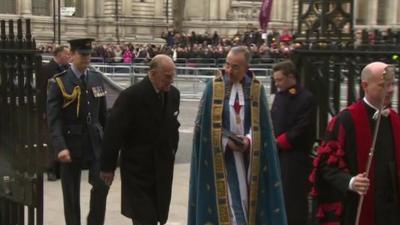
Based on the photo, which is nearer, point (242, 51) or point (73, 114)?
point (242, 51)

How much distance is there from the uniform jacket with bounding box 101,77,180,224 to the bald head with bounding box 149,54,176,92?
8 cm

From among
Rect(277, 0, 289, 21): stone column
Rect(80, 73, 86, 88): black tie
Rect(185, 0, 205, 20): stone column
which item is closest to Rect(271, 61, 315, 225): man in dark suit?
Rect(80, 73, 86, 88): black tie

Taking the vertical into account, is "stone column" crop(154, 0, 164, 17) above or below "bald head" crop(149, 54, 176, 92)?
above

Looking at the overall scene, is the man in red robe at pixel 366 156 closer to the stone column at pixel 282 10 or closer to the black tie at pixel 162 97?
the black tie at pixel 162 97

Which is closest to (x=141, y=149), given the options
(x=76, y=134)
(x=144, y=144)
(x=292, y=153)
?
(x=144, y=144)

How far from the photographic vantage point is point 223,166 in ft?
19.3

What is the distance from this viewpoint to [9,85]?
6.84 meters

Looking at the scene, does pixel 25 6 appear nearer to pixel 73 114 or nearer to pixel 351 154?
pixel 73 114

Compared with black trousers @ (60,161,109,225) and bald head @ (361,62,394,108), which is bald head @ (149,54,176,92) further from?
bald head @ (361,62,394,108)

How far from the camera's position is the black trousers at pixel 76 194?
7.64m

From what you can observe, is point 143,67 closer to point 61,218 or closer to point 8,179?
point 61,218

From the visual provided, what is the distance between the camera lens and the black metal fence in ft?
22.2

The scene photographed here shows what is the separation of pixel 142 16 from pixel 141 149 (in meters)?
55.0

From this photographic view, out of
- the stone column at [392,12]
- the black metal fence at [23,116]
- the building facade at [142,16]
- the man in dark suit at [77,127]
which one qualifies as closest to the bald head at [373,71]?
the black metal fence at [23,116]
